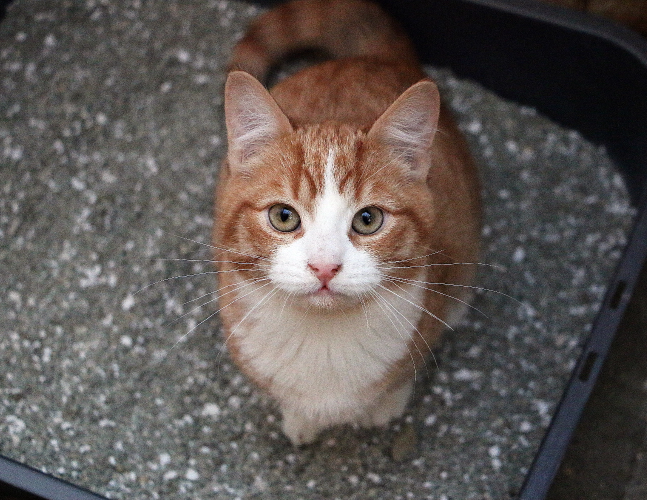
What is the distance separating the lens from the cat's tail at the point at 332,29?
90.0 inches

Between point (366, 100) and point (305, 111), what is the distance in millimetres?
154

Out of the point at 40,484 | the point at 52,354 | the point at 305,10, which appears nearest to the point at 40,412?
the point at 52,354

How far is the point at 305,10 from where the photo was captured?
90.8 inches

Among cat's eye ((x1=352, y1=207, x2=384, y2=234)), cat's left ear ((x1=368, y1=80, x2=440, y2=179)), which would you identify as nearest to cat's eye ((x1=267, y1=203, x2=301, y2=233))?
cat's eye ((x1=352, y1=207, x2=384, y2=234))

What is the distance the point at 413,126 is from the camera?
1.50 meters

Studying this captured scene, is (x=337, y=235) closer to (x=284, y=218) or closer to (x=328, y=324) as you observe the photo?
(x=284, y=218)

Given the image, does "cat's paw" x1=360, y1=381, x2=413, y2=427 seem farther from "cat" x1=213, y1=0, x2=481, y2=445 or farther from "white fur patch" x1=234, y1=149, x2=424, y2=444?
"white fur patch" x1=234, y1=149, x2=424, y2=444

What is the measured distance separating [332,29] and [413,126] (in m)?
0.95

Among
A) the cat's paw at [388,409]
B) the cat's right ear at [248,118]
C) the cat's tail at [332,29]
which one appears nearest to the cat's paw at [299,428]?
the cat's paw at [388,409]

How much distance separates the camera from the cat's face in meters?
1.38

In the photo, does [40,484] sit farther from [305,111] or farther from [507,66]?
[507,66]

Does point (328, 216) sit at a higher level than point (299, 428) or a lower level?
higher

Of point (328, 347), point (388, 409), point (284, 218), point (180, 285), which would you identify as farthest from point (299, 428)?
point (284, 218)

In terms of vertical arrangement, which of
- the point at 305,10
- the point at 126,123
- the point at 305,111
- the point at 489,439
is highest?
the point at 305,10
